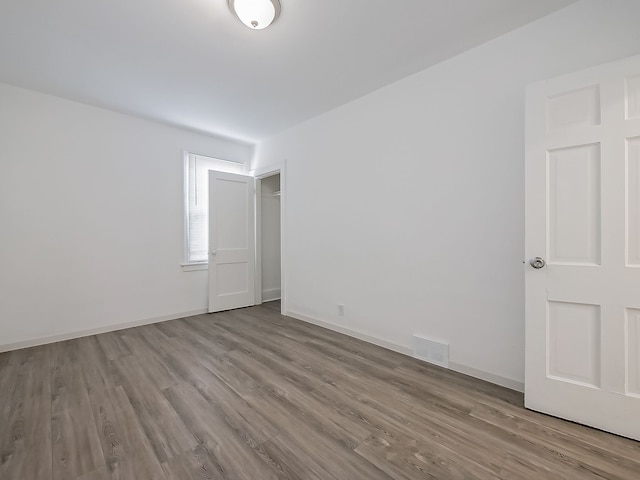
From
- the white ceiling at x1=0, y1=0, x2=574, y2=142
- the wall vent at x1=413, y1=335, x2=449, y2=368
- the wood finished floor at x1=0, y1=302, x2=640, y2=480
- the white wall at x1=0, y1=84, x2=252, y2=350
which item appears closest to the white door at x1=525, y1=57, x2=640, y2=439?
the wood finished floor at x1=0, y1=302, x2=640, y2=480

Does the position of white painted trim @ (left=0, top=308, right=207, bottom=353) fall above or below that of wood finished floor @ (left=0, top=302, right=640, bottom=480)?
above

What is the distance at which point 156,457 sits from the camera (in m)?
1.46

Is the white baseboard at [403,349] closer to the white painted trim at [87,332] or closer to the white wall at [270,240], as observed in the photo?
the white wall at [270,240]

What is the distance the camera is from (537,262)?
182 centimetres

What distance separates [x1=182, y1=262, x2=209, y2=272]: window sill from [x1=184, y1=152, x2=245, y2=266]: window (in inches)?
0.6

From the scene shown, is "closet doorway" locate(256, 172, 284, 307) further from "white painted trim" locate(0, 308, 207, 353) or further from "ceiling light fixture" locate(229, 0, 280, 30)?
"ceiling light fixture" locate(229, 0, 280, 30)

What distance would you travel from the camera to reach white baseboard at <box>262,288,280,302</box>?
16.7 feet

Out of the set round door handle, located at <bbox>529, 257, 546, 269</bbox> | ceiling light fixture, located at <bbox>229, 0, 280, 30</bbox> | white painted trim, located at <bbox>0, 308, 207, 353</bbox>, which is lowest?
white painted trim, located at <bbox>0, 308, 207, 353</bbox>

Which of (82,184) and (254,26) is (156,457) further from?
(82,184)

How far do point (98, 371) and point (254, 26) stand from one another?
9.98 feet

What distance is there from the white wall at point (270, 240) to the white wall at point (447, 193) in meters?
1.77

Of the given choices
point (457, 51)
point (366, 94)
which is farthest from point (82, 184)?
point (457, 51)

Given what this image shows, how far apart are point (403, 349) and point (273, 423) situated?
1.51 m

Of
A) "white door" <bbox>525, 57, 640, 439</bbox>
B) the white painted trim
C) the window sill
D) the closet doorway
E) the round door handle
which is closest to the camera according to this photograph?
"white door" <bbox>525, 57, 640, 439</bbox>
